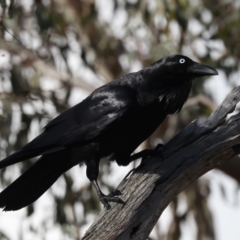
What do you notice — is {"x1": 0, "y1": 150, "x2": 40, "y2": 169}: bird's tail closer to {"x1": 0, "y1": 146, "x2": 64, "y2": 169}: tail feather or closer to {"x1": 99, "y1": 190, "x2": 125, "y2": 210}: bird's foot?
{"x1": 0, "y1": 146, "x2": 64, "y2": 169}: tail feather

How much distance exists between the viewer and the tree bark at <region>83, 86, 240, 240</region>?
482 cm

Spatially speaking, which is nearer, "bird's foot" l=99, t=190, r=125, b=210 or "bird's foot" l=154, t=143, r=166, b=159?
"bird's foot" l=99, t=190, r=125, b=210

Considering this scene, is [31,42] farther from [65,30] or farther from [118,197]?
[118,197]

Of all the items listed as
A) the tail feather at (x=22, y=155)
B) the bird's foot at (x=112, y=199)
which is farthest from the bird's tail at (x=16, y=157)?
the bird's foot at (x=112, y=199)

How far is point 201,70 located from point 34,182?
137 cm

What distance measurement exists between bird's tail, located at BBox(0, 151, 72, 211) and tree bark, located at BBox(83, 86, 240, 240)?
658mm

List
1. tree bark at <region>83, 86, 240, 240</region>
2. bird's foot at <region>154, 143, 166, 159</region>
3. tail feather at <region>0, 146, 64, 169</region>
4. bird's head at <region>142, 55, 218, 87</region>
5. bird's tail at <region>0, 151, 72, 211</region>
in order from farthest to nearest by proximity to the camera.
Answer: bird's head at <region>142, 55, 218, 87</region>, bird's tail at <region>0, 151, 72, 211</region>, tail feather at <region>0, 146, 64, 169</region>, bird's foot at <region>154, 143, 166, 159</region>, tree bark at <region>83, 86, 240, 240</region>

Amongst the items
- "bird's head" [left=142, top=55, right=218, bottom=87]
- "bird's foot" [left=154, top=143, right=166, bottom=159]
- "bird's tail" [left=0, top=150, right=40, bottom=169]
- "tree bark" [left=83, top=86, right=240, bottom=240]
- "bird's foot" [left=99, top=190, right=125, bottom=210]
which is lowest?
"tree bark" [left=83, top=86, right=240, bottom=240]

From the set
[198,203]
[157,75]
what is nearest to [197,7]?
[198,203]

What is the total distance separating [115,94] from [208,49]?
285cm

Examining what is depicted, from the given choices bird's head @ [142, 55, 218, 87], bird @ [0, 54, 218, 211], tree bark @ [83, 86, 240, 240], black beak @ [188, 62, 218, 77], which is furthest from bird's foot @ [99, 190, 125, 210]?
black beak @ [188, 62, 218, 77]

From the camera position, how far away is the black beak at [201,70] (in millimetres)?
5324

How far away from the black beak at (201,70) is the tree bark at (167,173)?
1.12ft

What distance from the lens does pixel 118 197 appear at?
→ 4.92m
